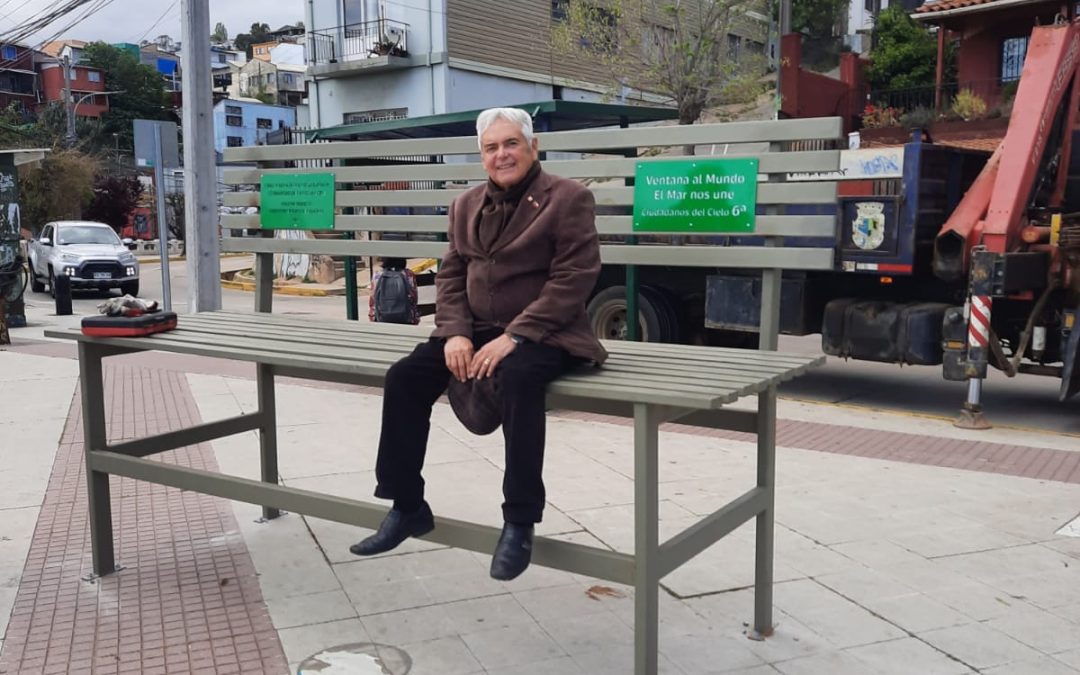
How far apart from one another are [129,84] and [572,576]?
79.3 metres

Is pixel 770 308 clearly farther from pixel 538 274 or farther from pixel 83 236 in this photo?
pixel 83 236

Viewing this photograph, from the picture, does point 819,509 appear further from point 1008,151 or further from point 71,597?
point 1008,151

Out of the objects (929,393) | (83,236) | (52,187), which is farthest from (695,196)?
(52,187)

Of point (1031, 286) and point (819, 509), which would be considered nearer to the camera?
A: point (819, 509)

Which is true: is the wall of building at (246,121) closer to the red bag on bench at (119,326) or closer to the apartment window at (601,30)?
the apartment window at (601,30)

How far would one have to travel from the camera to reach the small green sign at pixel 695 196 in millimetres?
4332

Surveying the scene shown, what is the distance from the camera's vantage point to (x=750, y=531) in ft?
15.5

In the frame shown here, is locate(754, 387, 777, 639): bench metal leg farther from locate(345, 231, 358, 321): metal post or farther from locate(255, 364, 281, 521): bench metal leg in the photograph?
locate(345, 231, 358, 321): metal post

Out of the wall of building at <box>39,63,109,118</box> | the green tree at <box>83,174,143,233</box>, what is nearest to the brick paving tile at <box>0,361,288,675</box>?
the green tree at <box>83,174,143,233</box>

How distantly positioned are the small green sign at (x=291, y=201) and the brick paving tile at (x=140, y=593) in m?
1.56

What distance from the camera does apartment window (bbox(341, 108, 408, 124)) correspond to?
1043 inches

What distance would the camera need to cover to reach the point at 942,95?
23.4 m

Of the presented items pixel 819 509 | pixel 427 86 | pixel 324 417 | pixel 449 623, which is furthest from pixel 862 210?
Result: pixel 427 86

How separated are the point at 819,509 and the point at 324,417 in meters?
3.80
